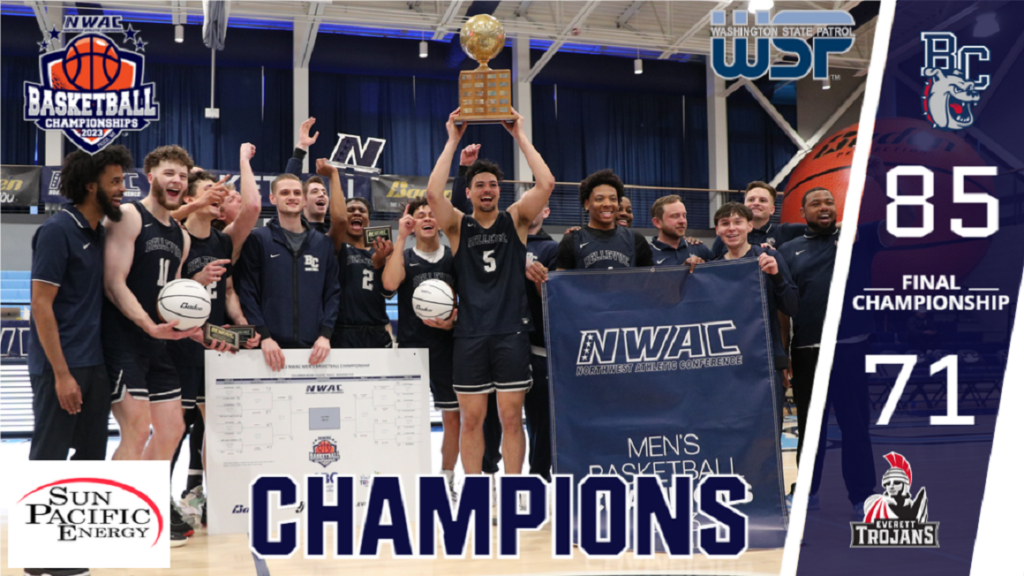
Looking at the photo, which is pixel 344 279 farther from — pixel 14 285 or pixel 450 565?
pixel 14 285

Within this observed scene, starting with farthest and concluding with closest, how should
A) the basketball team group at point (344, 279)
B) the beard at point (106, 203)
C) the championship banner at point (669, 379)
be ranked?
the championship banner at point (669, 379) < the basketball team group at point (344, 279) < the beard at point (106, 203)

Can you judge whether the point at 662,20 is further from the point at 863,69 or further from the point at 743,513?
the point at 743,513

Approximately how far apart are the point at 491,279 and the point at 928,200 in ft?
7.46

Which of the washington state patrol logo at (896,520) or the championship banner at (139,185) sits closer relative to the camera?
Answer: the washington state patrol logo at (896,520)

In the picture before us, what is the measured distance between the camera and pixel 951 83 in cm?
422

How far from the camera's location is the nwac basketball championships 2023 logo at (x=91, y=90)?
14.3 ft

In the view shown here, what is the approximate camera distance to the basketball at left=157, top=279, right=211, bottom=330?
389 cm

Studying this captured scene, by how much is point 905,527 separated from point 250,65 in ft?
46.9

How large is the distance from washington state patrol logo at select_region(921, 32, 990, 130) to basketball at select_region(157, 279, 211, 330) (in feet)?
13.1

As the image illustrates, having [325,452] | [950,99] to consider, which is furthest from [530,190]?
[950,99]

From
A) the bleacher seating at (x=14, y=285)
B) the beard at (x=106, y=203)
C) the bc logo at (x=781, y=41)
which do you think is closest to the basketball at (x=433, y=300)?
the beard at (x=106, y=203)

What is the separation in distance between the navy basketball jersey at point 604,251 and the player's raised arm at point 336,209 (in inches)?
59.4

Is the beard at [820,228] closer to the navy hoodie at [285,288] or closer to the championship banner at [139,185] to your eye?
the navy hoodie at [285,288]

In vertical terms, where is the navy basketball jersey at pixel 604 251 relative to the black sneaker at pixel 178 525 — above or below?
above
